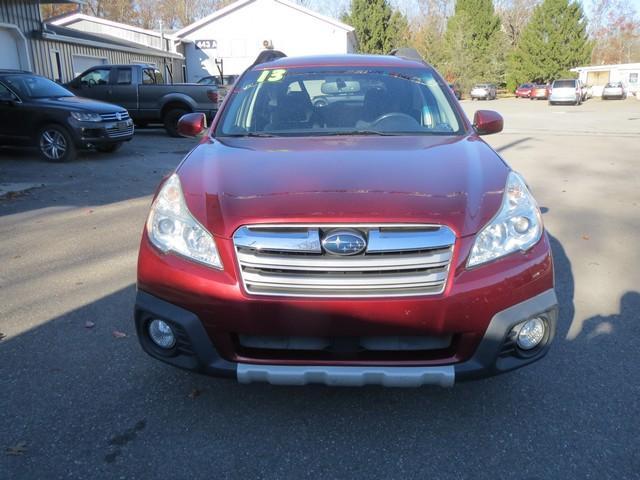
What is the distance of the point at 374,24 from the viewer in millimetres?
49875

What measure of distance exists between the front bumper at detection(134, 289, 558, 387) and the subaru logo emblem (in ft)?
1.59

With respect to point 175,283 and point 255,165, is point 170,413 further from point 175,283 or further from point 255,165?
point 255,165

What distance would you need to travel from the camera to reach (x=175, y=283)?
2.51 m

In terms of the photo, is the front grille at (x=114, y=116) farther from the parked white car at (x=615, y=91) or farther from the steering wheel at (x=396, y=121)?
the parked white car at (x=615, y=91)

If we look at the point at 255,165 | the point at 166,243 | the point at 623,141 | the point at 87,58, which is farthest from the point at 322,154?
the point at 87,58

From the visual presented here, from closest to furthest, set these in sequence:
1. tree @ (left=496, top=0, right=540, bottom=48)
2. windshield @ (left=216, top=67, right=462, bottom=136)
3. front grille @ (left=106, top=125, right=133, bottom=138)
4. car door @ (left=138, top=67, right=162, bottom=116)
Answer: windshield @ (left=216, top=67, right=462, bottom=136) → front grille @ (left=106, top=125, right=133, bottom=138) → car door @ (left=138, top=67, right=162, bottom=116) → tree @ (left=496, top=0, right=540, bottom=48)

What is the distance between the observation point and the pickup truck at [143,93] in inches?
596

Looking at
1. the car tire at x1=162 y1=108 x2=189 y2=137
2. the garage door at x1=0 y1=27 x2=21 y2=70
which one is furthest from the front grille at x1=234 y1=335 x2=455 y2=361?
the garage door at x1=0 y1=27 x2=21 y2=70

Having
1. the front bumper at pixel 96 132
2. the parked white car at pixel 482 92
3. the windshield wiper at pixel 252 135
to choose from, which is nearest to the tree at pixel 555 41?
the parked white car at pixel 482 92

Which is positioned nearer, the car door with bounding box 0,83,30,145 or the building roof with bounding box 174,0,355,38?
the car door with bounding box 0,83,30,145

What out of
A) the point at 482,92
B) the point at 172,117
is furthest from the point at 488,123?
the point at 482,92

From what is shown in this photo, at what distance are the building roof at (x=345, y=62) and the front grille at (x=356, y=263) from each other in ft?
7.84

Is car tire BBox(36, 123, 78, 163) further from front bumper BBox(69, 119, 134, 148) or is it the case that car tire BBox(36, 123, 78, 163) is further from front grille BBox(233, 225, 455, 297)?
front grille BBox(233, 225, 455, 297)

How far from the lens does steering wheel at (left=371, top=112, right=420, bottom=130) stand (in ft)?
12.7
